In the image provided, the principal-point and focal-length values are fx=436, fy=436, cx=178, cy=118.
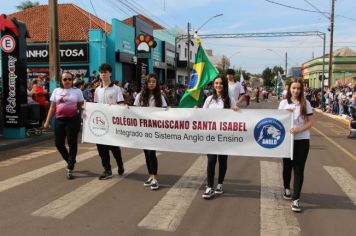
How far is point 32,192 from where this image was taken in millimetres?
6742

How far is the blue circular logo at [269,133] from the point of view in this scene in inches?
245

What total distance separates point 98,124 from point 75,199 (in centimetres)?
168

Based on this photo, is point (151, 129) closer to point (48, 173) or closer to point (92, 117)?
point (92, 117)

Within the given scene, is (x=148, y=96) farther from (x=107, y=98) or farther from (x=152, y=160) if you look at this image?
(x=152, y=160)

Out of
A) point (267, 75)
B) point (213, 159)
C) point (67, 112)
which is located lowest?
point (213, 159)

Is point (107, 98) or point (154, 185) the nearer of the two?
point (154, 185)

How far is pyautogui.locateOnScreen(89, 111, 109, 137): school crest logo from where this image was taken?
7582 millimetres

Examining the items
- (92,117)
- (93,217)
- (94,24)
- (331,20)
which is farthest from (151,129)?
(331,20)

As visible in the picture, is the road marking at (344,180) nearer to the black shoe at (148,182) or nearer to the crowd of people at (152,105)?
the crowd of people at (152,105)

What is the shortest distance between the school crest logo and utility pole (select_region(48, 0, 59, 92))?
8220 millimetres

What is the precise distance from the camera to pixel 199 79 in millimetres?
8109

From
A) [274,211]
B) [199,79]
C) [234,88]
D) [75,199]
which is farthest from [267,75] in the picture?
[75,199]

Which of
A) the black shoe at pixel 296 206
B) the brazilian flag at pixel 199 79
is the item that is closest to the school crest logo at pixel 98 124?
the brazilian flag at pixel 199 79

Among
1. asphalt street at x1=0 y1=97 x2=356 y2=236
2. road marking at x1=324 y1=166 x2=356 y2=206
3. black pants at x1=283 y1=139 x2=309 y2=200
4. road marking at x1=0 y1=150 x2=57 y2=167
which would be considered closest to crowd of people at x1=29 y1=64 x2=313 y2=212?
black pants at x1=283 y1=139 x2=309 y2=200
